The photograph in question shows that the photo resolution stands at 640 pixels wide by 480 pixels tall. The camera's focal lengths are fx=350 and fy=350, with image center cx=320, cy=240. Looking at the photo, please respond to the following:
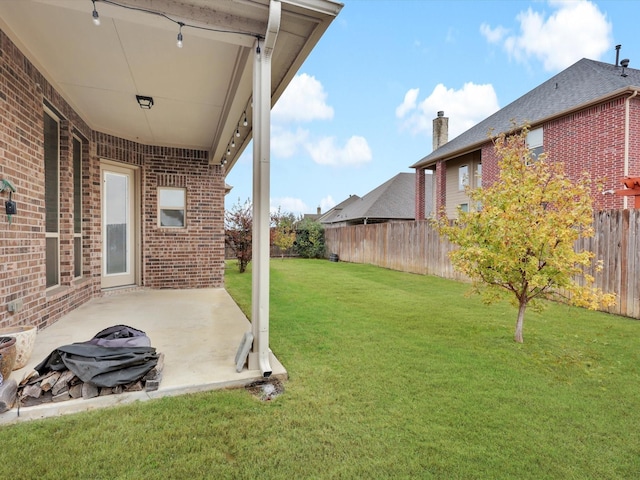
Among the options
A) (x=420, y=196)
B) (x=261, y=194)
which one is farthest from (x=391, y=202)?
(x=261, y=194)

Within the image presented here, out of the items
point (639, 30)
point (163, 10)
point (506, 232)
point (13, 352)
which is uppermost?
point (639, 30)

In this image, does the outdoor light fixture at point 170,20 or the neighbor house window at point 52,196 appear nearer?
the outdoor light fixture at point 170,20

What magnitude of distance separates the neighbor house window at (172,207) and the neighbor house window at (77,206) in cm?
166

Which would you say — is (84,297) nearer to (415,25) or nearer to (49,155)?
(49,155)

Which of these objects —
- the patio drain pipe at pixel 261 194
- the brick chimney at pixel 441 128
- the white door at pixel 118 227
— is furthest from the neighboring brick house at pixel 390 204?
the patio drain pipe at pixel 261 194

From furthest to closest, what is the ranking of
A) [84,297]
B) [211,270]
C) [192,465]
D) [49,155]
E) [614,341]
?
[211,270] → [84,297] → [49,155] → [614,341] → [192,465]

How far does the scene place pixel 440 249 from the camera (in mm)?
10289

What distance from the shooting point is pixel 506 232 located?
386 cm

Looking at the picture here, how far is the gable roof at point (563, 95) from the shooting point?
33.8 feet

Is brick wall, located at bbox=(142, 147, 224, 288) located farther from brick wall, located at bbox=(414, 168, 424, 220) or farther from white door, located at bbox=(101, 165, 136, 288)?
brick wall, located at bbox=(414, 168, 424, 220)

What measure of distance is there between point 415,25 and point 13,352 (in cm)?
1312

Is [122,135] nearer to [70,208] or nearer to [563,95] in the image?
[70,208]

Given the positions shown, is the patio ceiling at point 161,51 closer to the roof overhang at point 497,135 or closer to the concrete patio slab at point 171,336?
the concrete patio slab at point 171,336

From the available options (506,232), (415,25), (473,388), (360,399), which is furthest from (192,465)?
(415,25)
